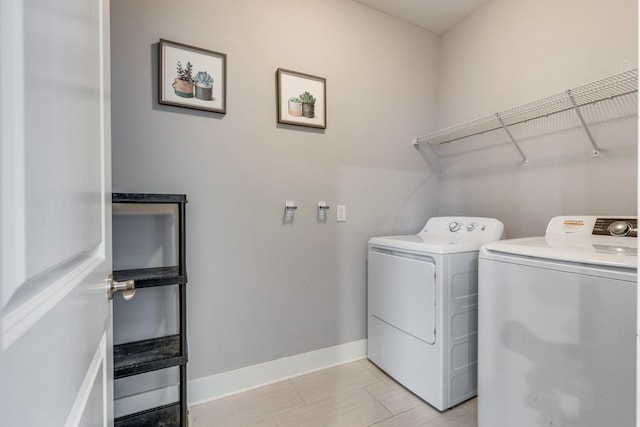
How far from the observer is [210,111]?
169 centimetres

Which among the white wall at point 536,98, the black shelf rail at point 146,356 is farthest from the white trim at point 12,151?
the white wall at point 536,98

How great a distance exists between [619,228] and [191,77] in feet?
7.63

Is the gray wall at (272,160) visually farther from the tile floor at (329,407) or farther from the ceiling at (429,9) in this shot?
the tile floor at (329,407)

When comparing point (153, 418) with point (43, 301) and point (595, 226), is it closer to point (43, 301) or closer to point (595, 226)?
point (43, 301)

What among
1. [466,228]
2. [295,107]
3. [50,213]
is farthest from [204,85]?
[466,228]

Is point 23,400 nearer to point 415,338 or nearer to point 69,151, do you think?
point 69,151

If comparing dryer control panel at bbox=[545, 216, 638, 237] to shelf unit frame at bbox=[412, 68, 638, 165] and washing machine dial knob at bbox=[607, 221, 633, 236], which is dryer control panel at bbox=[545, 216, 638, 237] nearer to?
washing machine dial knob at bbox=[607, 221, 633, 236]

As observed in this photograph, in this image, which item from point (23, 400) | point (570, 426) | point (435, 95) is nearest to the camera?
point (23, 400)

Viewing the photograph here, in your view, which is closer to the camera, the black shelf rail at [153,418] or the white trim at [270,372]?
the black shelf rail at [153,418]

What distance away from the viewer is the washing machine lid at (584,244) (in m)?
0.96

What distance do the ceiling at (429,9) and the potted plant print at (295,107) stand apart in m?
0.99

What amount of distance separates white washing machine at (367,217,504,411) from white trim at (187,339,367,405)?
1.00 feet

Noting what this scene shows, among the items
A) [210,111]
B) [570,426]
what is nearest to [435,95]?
[210,111]

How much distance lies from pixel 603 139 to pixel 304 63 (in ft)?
6.04
